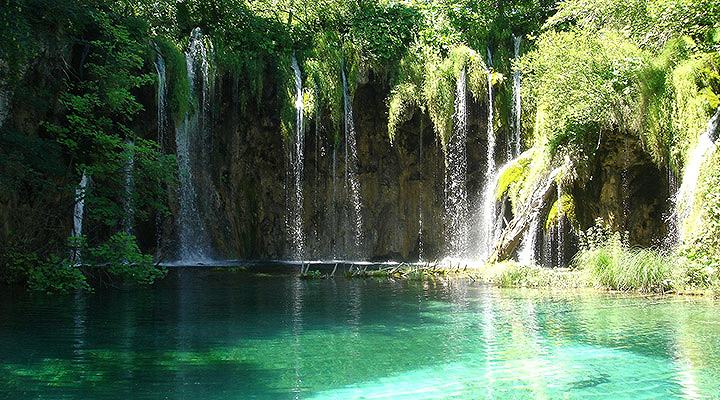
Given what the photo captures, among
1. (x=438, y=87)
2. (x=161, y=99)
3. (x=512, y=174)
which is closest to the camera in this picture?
(x=512, y=174)

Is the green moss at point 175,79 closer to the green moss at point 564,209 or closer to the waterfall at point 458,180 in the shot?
the waterfall at point 458,180

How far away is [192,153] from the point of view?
22422 millimetres

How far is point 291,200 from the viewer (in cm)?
2347

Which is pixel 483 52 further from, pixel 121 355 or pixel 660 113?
pixel 121 355

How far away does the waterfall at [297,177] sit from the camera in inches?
881

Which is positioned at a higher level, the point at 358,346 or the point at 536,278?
the point at 536,278

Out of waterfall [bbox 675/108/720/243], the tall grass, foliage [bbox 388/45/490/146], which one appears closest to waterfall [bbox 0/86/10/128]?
the tall grass

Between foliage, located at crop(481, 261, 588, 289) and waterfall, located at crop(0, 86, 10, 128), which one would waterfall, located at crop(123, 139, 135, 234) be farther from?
foliage, located at crop(481, 261, 588, 289)

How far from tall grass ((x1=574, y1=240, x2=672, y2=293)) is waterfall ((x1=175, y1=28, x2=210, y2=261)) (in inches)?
508

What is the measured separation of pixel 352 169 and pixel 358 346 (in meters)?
16.2

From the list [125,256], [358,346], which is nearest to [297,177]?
[125,256]

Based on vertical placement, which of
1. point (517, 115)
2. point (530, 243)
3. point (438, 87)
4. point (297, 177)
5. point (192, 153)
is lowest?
point (530, 243)

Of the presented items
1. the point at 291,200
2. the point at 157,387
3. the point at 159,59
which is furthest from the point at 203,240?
the point at 157,387

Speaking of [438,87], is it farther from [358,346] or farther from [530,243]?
[358,346]
